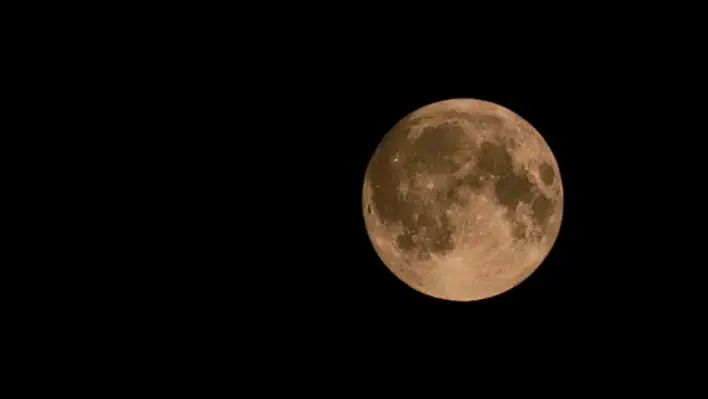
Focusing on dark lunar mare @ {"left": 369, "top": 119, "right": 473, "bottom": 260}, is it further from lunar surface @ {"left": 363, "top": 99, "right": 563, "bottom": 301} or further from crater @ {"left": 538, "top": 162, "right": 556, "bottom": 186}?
crater @ {"left": 538, "top": 162, "right": 556, "bottom": 186}

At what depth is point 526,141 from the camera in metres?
5.56

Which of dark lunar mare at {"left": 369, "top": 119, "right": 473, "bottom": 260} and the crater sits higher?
the crater

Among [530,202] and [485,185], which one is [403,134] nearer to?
[485,185]

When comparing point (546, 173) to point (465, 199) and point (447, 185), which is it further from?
point (447, 185)

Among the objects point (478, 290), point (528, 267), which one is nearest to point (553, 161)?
point (528, 267)

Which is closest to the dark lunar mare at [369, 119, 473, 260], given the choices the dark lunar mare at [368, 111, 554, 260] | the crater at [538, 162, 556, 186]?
the dark lunar mare at [368, 111, 554, 260]

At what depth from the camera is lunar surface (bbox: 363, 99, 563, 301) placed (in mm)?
5207

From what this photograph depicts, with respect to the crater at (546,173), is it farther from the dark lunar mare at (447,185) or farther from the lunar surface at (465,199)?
the dark lunar mare at (447,185)

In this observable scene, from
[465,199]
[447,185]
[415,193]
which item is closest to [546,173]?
[465,199]

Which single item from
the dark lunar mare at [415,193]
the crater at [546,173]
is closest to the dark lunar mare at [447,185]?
the dark lunar mare at [415,193]

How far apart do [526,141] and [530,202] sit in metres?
0.59

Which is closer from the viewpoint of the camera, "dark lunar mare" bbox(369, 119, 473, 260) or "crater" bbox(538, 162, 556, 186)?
"dark lunar mare" bbox(369, 119, 473, 260)

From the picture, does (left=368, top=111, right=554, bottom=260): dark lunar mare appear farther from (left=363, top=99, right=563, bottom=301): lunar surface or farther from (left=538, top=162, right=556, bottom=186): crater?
(left=538, top=162, right=556, bottom=186): crater

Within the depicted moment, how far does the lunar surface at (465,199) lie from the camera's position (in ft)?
17.1
